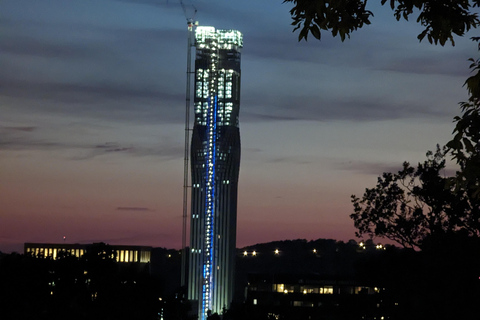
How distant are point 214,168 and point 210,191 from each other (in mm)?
5157

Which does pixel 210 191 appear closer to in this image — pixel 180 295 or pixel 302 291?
pixel 302 291

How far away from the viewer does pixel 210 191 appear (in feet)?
620

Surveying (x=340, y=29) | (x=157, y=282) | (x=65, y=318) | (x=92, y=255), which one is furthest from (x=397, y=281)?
(x=157, y=282)

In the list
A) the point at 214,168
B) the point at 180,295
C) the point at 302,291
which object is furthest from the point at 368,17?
the point at 302,291

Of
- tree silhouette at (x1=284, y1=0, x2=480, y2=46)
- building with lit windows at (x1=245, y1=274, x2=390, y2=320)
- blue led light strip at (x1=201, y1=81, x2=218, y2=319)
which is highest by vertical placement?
blue led light strip at (x1=201, y1=81, x2=218, y2=319)

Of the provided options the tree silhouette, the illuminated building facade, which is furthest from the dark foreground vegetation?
the illuminated building facade

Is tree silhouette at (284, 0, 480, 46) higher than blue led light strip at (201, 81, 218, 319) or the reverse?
the reverse

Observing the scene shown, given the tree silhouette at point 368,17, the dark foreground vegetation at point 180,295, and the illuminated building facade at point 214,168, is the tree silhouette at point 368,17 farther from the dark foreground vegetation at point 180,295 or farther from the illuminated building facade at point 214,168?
the illuminated building facade at point 214,168

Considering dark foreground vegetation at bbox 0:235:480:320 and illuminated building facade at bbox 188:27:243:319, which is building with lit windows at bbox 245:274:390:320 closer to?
illuminated building facade at bbox 188:27:243:319

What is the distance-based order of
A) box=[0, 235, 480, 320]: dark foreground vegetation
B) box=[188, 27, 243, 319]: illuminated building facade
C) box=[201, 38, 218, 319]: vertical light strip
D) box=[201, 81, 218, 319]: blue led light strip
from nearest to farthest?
box=[0, 235, 480, 320]: dark foreground vegetation < box=[201, 81, 218, 319]: blue led light strip < box=[201, 38, 218, 319]: vertical light strip < box=[188, 27, 243, 319]: illuminated building facade

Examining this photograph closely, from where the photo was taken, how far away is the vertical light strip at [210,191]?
18538 cm

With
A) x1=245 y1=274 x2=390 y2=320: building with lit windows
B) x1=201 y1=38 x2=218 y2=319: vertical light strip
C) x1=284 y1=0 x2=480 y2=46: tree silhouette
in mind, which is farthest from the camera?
x1=201 y1=38 x2=218 y2=319: vertical light strip

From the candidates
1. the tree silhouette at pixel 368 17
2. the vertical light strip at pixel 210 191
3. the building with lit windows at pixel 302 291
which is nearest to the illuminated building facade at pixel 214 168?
the vertical light strip at pixel 210 191

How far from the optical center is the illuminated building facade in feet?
612
